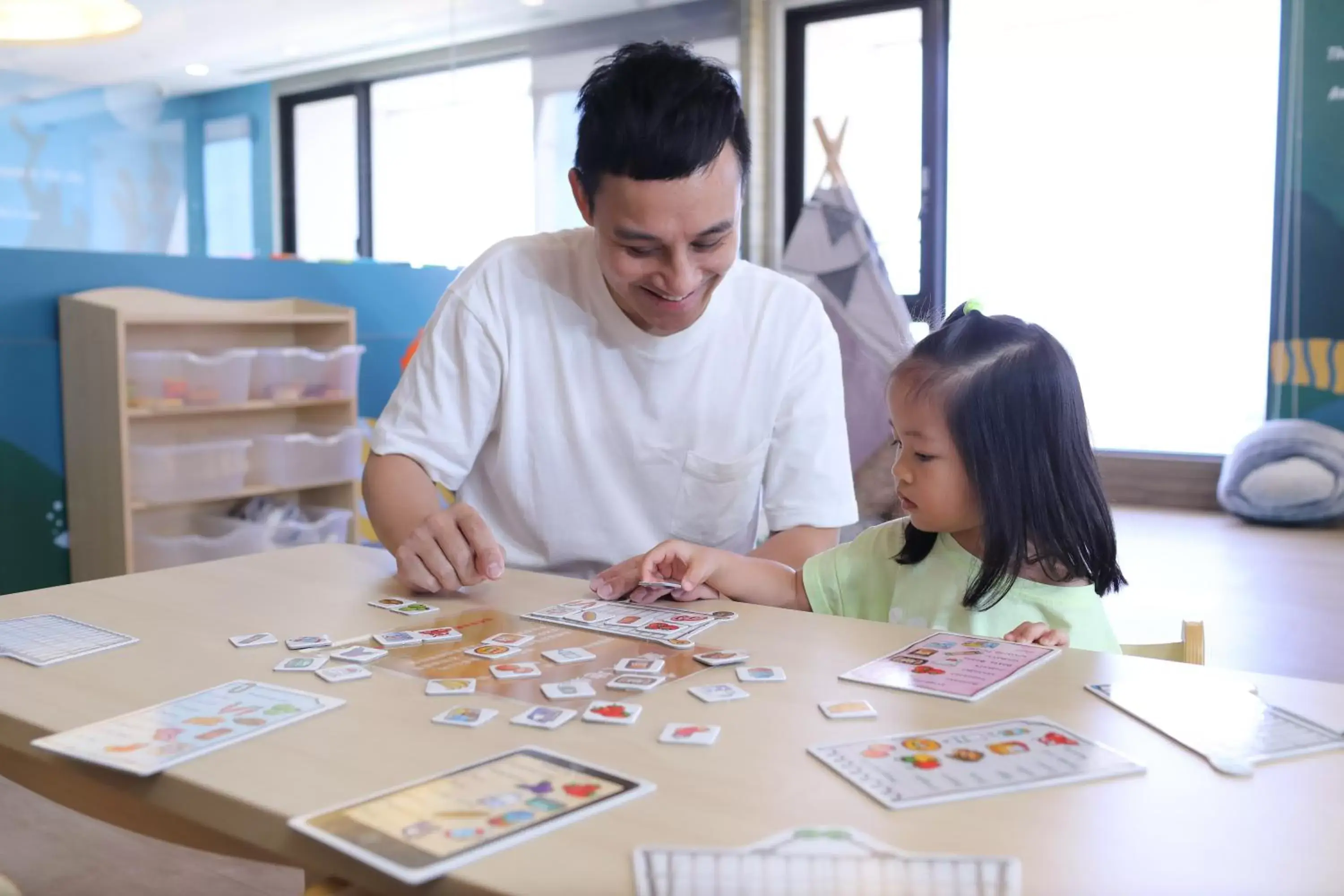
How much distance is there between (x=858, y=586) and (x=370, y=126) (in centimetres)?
461

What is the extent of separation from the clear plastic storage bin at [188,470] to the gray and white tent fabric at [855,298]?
1.92m

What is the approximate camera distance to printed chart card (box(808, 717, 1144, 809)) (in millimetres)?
708

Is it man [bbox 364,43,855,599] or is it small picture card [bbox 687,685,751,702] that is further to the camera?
man [bbox 364,43,855,599]

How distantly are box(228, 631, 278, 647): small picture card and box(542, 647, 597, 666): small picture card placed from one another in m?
0.26

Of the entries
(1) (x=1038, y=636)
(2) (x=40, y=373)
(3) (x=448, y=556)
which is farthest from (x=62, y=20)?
(1) (x=1038, y=636)

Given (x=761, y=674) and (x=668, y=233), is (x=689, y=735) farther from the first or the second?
(x=668, y=233)

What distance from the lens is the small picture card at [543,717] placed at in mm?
834

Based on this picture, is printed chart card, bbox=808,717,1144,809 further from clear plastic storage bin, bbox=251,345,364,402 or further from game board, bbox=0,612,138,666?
clear plastic storage bin, bbox=251,345,364,402

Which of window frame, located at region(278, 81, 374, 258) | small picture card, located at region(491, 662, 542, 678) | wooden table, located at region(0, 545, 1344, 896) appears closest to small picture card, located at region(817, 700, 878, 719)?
wooden table, located at region(0, 545, 1344, 896)

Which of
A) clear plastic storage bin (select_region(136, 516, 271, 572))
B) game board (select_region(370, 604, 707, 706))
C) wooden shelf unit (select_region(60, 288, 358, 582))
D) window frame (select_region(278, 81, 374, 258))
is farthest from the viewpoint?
window frame (select_region(278, 81, 374, 258))

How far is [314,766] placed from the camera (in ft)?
2.50

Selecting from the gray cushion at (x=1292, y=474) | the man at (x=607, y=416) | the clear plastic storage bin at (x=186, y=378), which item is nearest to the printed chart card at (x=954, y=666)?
the man at (x=607, y=416)

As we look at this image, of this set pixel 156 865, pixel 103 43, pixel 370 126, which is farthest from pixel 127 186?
pixel 156 865

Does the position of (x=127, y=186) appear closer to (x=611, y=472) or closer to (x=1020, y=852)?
(x=611, y=472)
